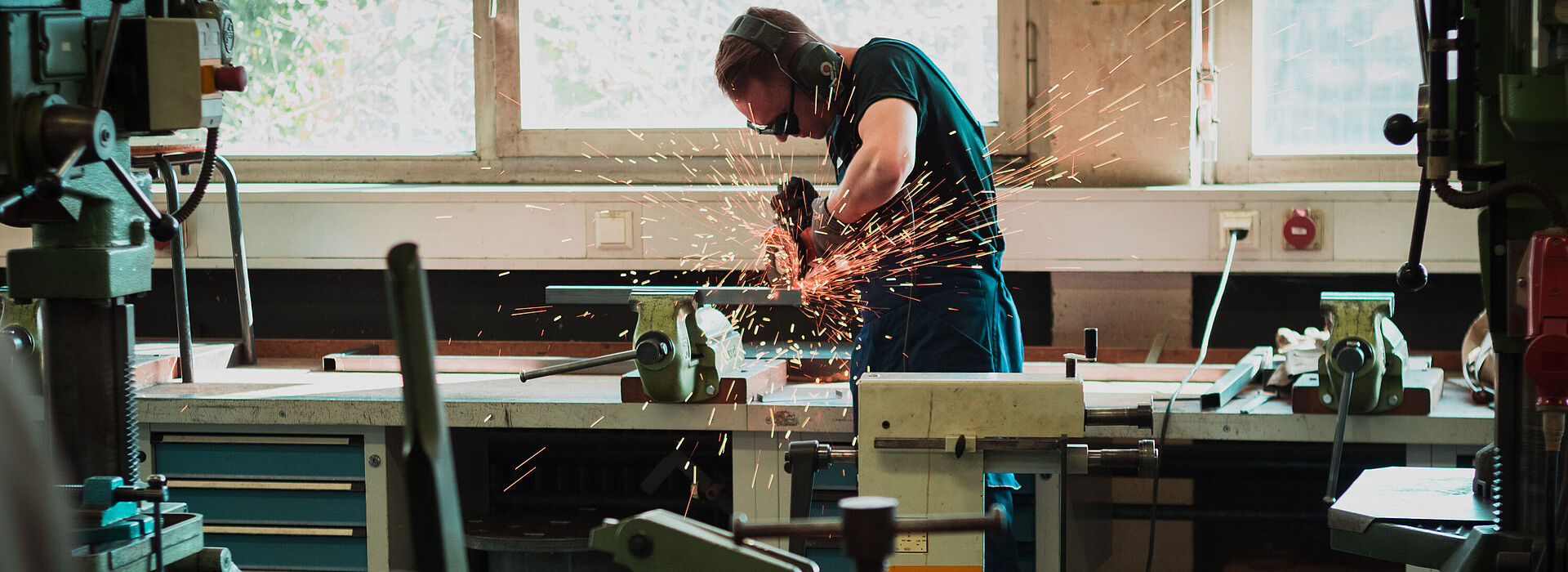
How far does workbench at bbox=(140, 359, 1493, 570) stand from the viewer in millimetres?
2340

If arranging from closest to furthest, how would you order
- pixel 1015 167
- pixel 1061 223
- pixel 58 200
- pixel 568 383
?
pixel 58 200 → pixel 568 383 → pixel 1061 223 → pixel 1015 167

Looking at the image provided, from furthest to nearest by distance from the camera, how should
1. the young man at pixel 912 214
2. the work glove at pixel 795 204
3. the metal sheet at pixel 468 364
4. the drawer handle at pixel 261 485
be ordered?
the metal sheet at pixel 468 364 → the drawer handle at pixel 261 485 → the work glove at pixel 795 204 → the young man at pixel 912 214

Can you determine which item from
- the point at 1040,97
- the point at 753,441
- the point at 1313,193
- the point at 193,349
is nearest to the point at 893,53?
the point at 753,441

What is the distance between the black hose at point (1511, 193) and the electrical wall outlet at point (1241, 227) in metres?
1.49

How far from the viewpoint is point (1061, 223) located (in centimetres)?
298

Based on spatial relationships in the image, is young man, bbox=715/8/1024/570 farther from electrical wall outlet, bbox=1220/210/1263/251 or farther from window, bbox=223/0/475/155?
window, bbox=223/0/475/155

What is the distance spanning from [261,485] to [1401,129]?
2215 mm

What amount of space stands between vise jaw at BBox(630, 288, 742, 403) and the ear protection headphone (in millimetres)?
481

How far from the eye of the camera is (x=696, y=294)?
2.45 m

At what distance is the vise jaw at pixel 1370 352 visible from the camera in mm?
2260

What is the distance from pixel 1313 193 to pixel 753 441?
1420 millimetres

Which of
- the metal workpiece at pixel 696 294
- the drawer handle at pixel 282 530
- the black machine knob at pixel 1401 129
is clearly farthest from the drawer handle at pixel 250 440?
the black machine knob at pixel 1401 129

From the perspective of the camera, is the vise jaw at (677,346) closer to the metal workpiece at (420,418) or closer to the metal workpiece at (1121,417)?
the metal workpiece at (1121,417)

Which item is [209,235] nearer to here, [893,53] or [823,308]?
[823,308]
